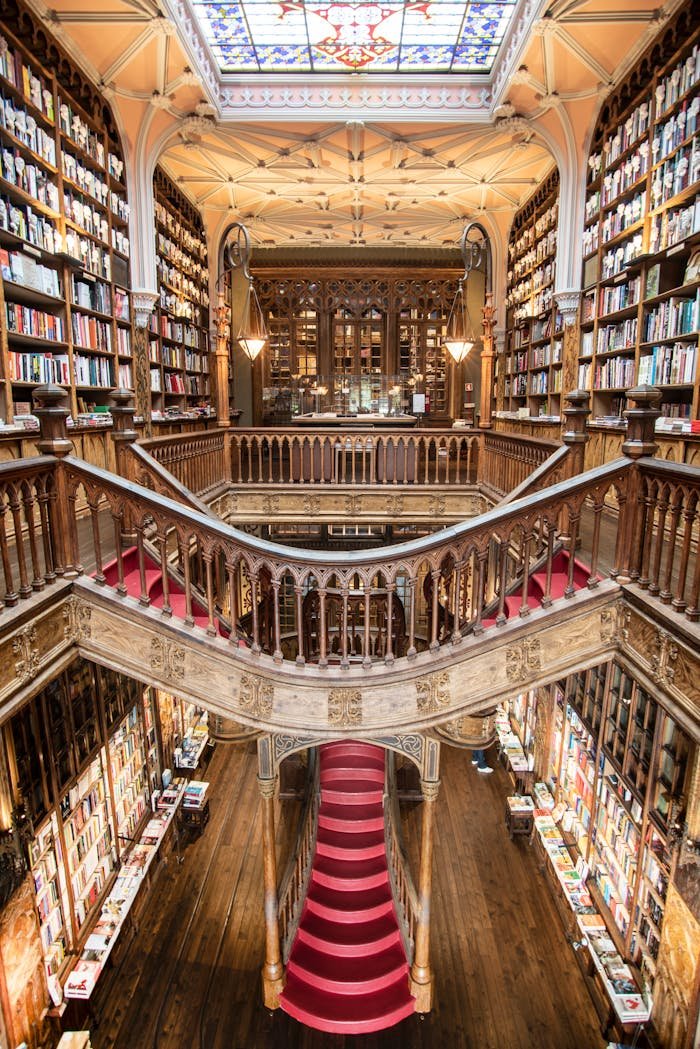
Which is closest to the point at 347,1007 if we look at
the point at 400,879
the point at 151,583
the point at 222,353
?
the point at 400,879

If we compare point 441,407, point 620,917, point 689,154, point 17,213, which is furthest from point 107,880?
point 441,407

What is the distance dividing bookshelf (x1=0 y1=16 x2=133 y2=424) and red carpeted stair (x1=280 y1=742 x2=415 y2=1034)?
4.44 metres

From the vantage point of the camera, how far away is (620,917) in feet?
14.5

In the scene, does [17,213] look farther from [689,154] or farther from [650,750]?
[650,750]

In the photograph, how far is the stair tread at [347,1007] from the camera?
4176 mm

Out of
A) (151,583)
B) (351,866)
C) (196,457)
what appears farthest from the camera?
(196,457)

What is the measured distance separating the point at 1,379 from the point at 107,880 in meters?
4.07

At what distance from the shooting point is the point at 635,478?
3.03 metres

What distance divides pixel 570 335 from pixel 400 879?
5932 mm

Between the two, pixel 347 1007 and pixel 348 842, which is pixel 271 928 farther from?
pixel 348 842

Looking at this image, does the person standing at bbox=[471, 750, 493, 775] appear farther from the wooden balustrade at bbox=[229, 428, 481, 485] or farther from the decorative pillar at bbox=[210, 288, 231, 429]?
the decorative pillar at bbox=[210, 288, 231, 429]

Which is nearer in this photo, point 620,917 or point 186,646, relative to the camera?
point 186,646

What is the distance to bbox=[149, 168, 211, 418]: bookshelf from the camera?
814 centimetres

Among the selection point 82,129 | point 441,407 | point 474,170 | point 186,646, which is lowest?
point 186,646
